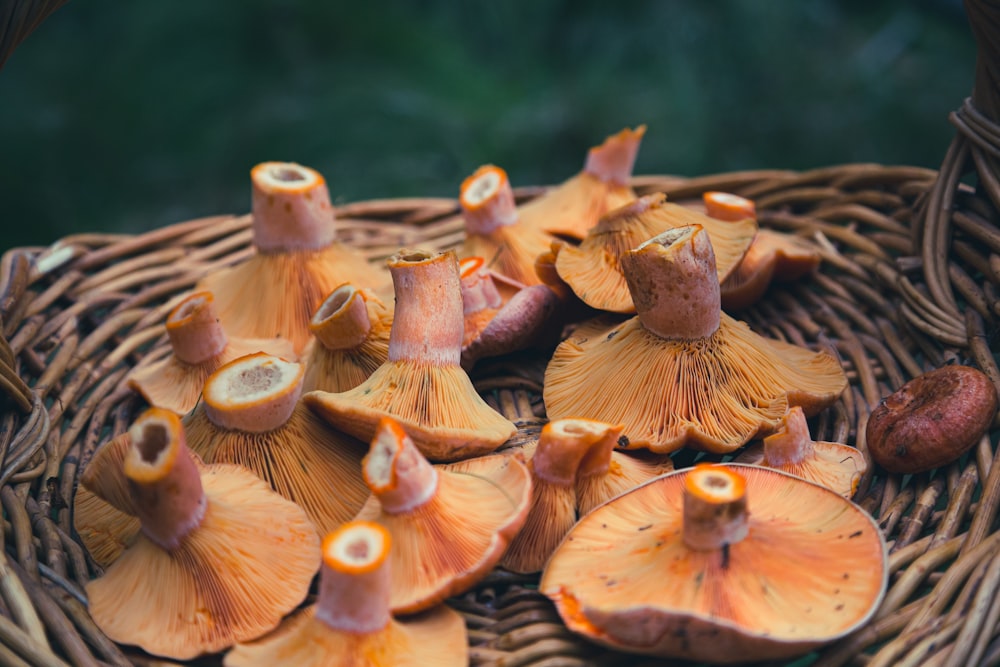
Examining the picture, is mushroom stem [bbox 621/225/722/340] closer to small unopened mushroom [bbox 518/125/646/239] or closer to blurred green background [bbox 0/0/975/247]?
small unopened mushroom [bbox 518/125/646/239]

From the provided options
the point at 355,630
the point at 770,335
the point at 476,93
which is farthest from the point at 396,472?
the point at 476,93

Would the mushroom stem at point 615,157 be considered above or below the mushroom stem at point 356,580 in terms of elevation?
above

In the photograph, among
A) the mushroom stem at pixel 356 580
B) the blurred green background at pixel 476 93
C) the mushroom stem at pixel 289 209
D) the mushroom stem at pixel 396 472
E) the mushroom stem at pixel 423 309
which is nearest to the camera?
the mushroom stem at pixel 356 580

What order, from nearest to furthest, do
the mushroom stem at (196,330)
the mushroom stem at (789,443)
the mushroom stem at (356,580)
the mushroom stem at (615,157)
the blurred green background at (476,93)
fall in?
the mushroom stem at (356,580) < the mushroom stem at (789,443) < the mushroom stem at (196,330) < the mushroom stem at (615,157) < the blurred green background at (476,93)

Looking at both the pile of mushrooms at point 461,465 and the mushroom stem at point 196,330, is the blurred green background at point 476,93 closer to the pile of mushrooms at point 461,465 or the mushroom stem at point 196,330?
the pile of mushrooms at point 461,465

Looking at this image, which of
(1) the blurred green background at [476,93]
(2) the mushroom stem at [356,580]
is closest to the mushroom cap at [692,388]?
(2) the mushroom stem at [356,580]

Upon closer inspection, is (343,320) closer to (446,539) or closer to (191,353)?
(191,353)
